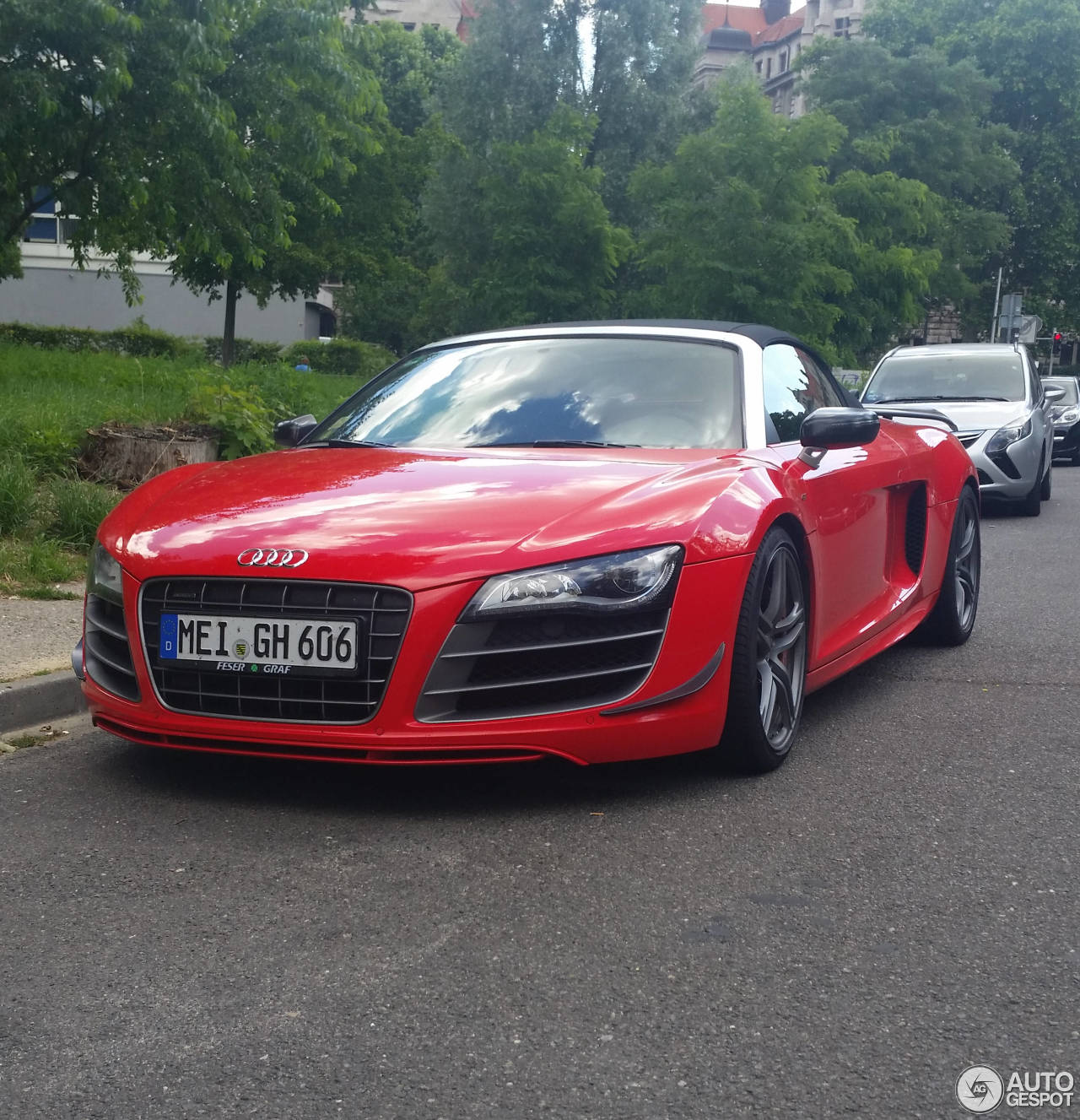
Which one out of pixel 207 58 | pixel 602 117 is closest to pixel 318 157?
pixel 207 58

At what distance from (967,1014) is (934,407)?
12.6 m

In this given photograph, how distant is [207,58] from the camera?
1806 centimetres

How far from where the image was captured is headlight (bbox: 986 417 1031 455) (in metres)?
14.2

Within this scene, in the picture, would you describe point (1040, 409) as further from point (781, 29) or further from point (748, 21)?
point (748, 21)

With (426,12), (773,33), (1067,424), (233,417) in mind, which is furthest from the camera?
(773,33)

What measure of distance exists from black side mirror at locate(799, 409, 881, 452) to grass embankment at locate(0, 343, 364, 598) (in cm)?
389

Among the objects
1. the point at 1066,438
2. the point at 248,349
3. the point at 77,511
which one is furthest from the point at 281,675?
the point at 248,349

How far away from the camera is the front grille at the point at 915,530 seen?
6.24 metres

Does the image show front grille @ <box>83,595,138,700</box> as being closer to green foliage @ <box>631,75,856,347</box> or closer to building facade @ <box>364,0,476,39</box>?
green foliage @ <box>631,75,856,347</box>

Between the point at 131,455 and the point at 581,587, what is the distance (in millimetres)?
6743

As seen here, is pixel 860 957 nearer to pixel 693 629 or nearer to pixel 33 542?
pixel 693 629

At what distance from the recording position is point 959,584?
7.00 meters

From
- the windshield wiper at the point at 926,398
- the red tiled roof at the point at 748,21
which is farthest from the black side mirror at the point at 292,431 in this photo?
the red tiled roof at the point at 748,21

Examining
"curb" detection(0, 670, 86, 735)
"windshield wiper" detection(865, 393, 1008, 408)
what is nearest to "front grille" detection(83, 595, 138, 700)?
"curb" detection(0, 670, 86, 735)
